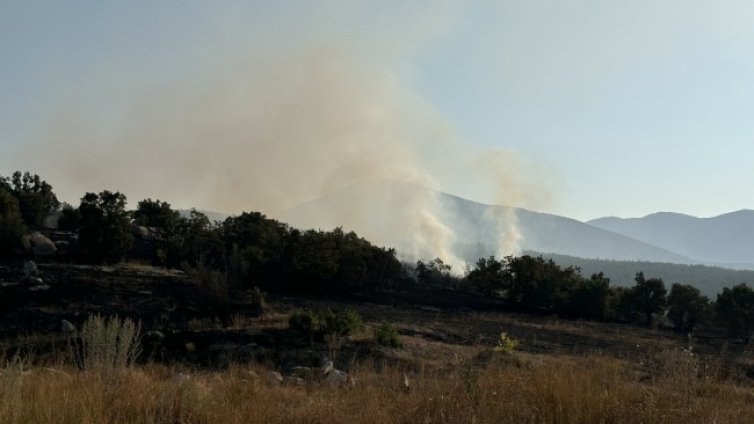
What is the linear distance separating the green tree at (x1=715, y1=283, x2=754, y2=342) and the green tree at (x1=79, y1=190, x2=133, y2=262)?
31.8m

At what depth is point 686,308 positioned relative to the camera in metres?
32.3

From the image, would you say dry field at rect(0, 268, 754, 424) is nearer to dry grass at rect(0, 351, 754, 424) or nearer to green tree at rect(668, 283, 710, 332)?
dry grass at rect(0, 351, 754, 424)

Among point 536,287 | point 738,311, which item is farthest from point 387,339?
point 738,311

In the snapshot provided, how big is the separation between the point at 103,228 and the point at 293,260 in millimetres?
9045

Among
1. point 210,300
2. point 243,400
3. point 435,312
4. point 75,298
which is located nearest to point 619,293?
point 435,312

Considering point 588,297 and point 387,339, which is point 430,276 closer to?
point 588,297

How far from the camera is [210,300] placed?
60.3 feet

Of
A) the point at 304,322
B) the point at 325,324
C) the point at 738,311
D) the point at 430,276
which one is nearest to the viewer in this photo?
the point at 304,322

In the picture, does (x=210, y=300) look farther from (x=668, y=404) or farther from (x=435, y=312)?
(x=668, y=404)

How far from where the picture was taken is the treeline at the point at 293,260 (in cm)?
2455

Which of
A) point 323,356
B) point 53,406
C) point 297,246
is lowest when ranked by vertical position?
point 323,356

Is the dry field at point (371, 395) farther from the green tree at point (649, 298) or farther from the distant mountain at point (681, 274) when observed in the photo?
the distant mountain at point (681, 274)

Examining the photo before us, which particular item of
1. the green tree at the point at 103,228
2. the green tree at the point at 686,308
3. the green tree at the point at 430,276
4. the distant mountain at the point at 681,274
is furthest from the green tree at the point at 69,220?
the distant mountain at the point at 681,274

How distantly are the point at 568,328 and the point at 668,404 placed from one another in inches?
845
